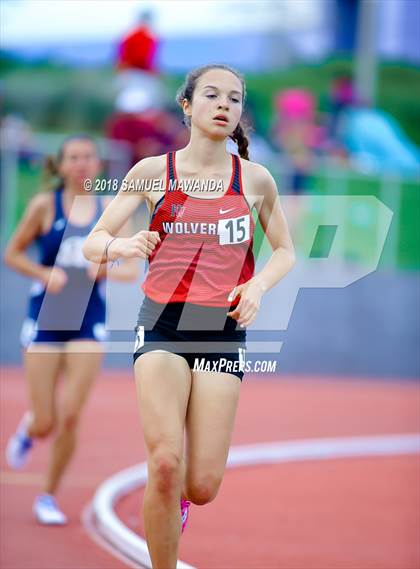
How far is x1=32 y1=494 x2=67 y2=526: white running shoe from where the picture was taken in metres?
6.81

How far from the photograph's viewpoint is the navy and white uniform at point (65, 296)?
23.4ft

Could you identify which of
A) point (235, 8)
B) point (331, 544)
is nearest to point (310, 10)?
point (235, 8)

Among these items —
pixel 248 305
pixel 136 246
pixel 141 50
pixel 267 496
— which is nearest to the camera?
pixel 136 246

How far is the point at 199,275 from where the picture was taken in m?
4.84

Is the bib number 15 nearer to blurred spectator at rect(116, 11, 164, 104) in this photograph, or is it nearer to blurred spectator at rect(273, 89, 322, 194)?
blurred spectator at rect(273, 89, 322, 194)

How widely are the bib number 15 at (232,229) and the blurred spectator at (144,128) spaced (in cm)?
Result: 757

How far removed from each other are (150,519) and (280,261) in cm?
128

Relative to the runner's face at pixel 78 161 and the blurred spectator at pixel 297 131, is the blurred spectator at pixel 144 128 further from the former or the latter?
the runner's face at pixel 78 161

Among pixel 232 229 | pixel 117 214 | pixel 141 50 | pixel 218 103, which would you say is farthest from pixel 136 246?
pixel 141 50

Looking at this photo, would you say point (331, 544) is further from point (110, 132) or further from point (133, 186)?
point (110, 132)

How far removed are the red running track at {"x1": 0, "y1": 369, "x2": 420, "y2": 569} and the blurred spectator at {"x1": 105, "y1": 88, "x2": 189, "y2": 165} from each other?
275cm

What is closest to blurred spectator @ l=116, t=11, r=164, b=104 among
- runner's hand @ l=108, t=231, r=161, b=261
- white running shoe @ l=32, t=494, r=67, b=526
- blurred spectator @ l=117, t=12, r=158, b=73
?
blurred spectator @ l=117, t=12, r=158, b=73

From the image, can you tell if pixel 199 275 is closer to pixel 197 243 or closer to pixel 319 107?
pixel 197 243

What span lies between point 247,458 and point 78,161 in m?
2.86
